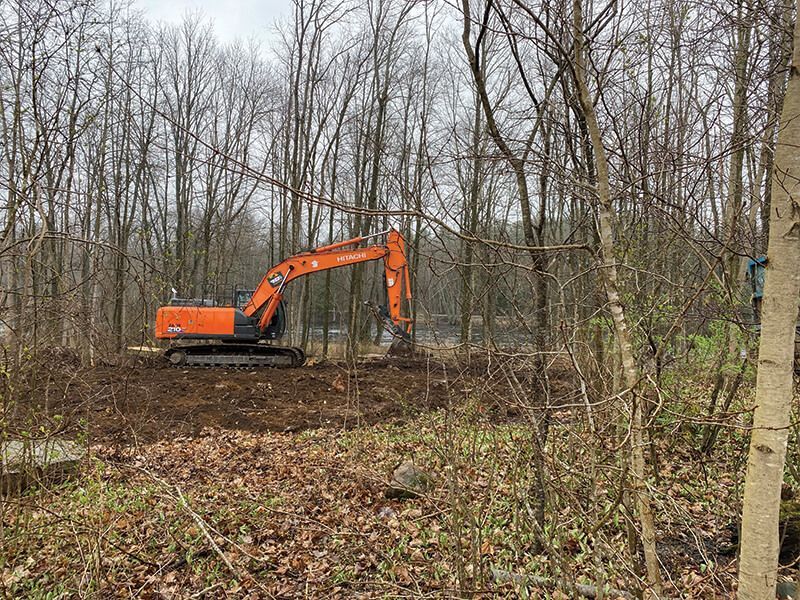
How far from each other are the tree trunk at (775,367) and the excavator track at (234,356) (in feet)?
45.2

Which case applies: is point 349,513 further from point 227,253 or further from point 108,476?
point 227,253

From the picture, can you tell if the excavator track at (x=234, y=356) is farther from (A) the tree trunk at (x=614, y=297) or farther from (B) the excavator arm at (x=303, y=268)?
(A) the tree trunk at (x=614, y=297)

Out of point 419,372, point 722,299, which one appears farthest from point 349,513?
point 419,372

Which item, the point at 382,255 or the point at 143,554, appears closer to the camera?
the point at 143,554

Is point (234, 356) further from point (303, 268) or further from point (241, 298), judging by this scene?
point (303, 268)

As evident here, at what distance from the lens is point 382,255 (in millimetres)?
14039

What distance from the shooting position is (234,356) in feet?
47.5

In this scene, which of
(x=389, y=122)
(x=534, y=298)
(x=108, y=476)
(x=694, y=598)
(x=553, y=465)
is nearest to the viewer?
(x=553, y=465)

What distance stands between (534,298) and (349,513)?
3008 mm

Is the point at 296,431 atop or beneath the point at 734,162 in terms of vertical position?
beneath

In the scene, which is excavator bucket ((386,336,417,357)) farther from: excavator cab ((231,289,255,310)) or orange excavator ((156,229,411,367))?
excavator cab ((231,289,255,310))

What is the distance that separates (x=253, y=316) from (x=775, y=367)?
13633mm

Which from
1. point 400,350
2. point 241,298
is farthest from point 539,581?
point 400,350

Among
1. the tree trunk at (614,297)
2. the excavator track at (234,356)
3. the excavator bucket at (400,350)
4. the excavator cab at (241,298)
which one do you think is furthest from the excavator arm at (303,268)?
the tree trunk at (614,297)
